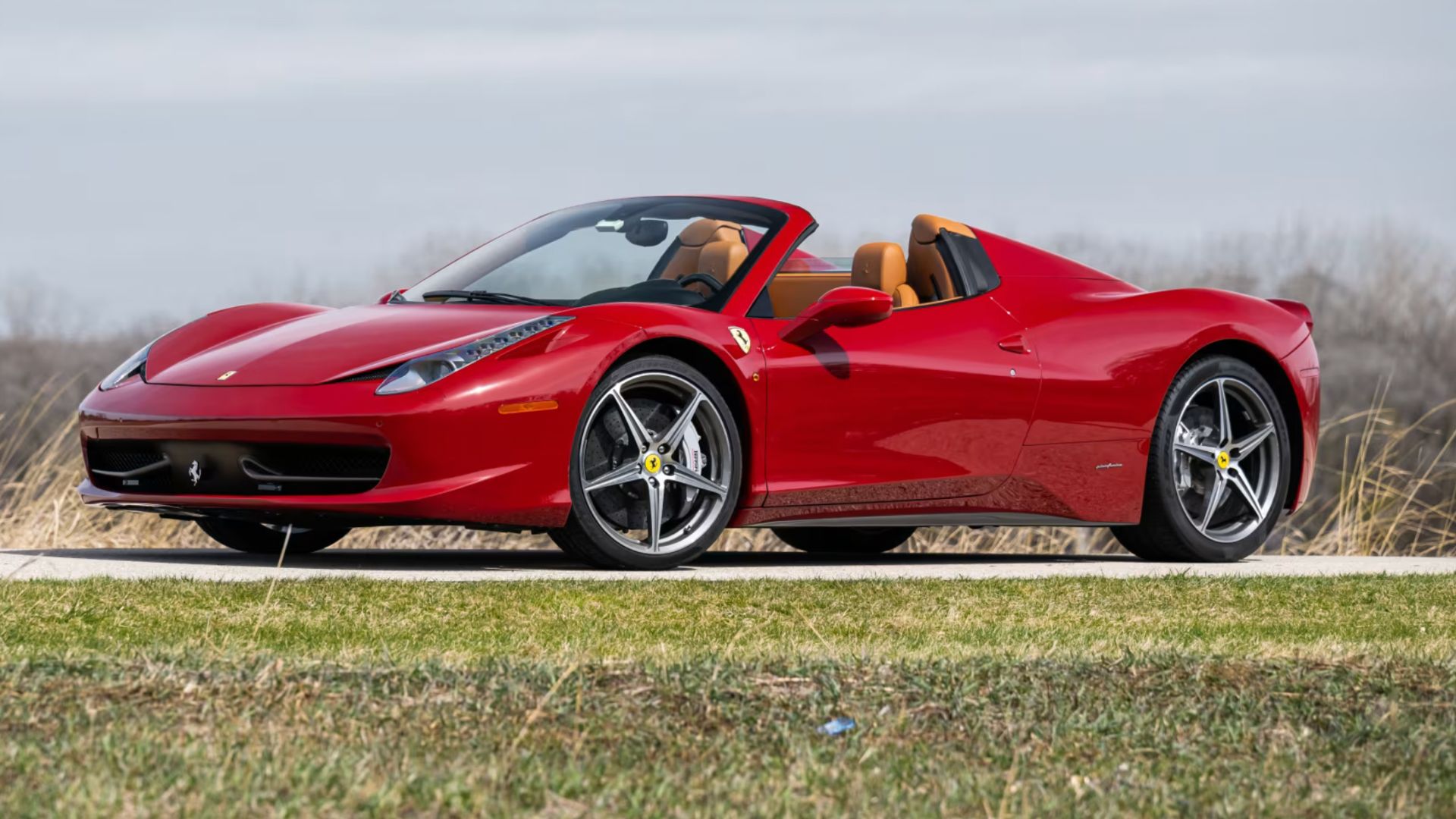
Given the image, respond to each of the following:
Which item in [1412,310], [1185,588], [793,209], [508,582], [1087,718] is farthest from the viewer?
[1412,310]

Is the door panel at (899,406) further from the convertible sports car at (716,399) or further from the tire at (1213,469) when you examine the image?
the tire at (1213,469)

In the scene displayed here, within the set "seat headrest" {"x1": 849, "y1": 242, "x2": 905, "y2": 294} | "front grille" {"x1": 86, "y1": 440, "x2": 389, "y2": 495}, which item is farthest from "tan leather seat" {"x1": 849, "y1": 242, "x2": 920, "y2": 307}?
"front grille" {"x1": 86, "y1": 440, "x2": 389, "y2": 495}

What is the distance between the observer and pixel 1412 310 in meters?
16.8

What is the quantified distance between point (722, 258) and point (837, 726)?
416 centimetres

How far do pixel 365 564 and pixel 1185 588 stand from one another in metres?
2.96

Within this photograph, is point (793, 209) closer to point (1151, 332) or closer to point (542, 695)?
point (1151, 332)

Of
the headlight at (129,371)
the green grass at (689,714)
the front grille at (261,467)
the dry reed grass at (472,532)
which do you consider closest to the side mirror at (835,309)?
the front grille at (261,467)

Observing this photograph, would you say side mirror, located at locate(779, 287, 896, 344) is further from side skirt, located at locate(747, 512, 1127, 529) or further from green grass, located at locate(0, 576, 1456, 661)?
green grass, located at locate(0, 576, 1456, 661)

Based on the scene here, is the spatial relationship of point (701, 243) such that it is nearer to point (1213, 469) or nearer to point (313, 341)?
point (313, 341)

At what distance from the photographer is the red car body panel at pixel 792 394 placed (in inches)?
256

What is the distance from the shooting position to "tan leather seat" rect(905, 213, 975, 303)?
8086mm

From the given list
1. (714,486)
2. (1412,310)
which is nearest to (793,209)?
(714,486)

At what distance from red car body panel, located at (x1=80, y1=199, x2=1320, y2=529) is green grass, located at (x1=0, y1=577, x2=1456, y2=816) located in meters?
1.03

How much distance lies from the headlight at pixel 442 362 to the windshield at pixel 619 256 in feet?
2.44
